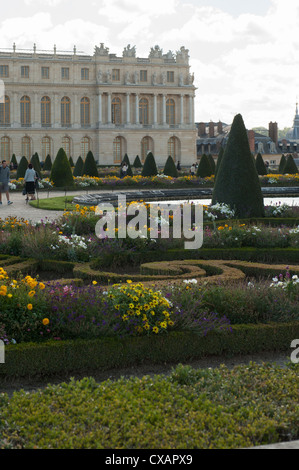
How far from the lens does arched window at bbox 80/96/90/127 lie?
57281 millimetres

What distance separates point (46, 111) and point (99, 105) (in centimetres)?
450

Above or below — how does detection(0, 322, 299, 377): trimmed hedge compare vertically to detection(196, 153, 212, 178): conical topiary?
below

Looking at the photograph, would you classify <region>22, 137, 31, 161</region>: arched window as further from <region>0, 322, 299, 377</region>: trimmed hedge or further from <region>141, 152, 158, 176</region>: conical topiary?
<region>0, 322, 299, 377</region>: trimmed hedge

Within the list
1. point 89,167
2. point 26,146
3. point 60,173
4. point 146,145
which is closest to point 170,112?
point 146,145

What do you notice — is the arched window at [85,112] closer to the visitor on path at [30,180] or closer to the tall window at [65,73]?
the tall window at [65,73]

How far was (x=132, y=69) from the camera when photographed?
58031 mm

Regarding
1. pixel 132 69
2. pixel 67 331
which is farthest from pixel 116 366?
pixel 132 69

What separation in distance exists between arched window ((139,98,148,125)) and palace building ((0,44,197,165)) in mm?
88

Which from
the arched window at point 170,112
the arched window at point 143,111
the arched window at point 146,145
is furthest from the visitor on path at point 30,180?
the arched window at point 170,112

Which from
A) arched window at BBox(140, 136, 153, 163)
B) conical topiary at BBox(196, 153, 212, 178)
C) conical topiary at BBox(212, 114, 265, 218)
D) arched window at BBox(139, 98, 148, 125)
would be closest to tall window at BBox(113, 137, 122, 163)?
arched window at BBox(140, 136, 153, 163)

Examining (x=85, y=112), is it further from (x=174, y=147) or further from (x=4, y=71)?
(x=174, y=147)

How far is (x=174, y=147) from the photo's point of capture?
60219mm

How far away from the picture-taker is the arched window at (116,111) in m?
58.2

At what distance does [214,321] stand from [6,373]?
1949 millimetres
